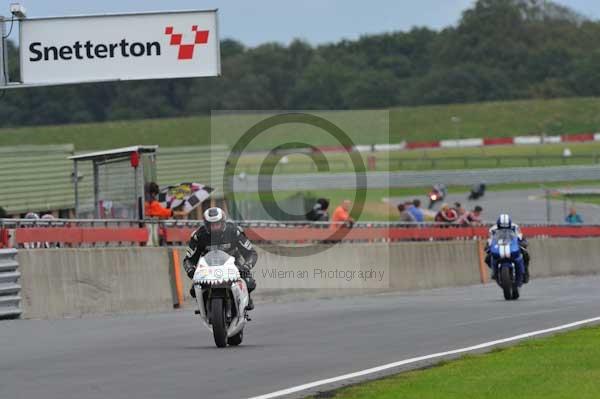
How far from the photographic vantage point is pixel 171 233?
2408 cm

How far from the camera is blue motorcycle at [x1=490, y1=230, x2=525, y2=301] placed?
24.9 m

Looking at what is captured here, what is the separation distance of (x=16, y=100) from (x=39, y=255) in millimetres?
66492

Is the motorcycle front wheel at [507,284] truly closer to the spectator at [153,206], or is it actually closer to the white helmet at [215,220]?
the spectator at [153,206]

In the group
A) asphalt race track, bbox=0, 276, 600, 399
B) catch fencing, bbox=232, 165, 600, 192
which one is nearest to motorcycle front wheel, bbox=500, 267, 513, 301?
asphalt race track, bbox=0, 276, 600, 399

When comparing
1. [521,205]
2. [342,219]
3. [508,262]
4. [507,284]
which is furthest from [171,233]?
[521,205]

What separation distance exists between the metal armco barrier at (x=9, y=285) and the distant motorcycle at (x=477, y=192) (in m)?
48.6

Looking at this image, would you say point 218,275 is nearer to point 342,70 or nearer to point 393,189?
point 393,189

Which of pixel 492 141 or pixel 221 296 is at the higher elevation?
pixel 492 141

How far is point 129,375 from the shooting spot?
1259 centimetres

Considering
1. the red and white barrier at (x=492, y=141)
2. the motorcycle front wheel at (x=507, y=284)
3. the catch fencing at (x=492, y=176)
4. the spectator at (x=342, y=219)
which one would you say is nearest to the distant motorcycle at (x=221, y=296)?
the motorcycle front wheel at (x=507, y=284)

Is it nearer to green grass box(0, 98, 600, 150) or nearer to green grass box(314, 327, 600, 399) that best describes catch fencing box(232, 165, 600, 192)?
green grass box(0, 98, 600, 150)

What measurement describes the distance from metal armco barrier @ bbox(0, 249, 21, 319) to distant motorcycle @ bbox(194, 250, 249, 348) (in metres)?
4.75

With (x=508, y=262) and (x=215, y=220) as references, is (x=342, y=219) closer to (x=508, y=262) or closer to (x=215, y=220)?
(x=508, y=262)

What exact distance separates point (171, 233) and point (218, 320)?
8816 millimetres
